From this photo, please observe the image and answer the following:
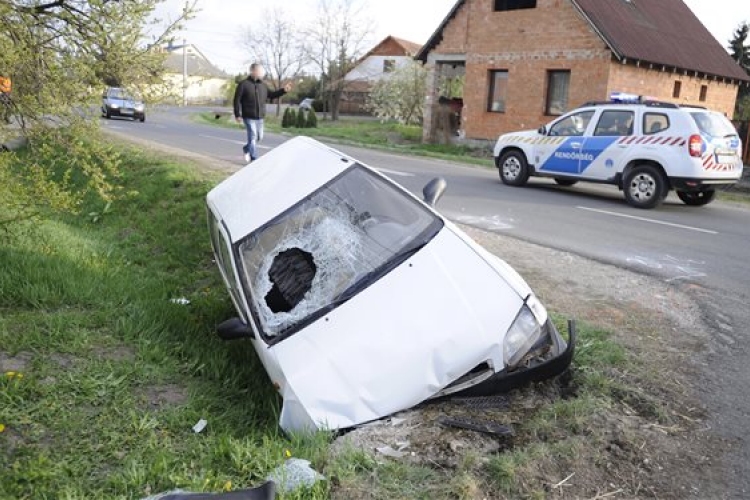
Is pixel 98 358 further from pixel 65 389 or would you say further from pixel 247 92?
pixel 247 92

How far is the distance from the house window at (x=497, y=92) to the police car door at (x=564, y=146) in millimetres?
11808

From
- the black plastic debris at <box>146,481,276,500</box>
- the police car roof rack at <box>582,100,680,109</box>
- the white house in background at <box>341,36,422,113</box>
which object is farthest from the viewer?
the white house in background at <box>341,36,422,113</box>

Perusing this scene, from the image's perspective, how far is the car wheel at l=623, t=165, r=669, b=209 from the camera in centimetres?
1209

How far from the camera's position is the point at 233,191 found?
530cm

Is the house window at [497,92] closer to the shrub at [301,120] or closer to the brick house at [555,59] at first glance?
the brick house at [555,59]

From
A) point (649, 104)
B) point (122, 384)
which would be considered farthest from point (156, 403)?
point (649, 104)

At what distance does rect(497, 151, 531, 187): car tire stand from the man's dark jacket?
18.5 feet

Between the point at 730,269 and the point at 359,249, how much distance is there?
559 cm

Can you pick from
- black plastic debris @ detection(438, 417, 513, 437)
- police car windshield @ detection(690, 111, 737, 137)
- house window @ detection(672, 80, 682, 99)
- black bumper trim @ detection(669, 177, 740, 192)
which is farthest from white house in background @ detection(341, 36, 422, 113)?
black plastic debris @ detection(438, 417, 513, 437)

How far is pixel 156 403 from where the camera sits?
13.5ft

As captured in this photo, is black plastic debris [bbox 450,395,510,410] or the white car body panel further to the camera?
the white car body panel

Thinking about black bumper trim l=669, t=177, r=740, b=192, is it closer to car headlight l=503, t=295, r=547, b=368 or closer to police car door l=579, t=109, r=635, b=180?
police car door l=579, t=109, r=635, b=180

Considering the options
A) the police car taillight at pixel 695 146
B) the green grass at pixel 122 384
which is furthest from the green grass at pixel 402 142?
the green grass at pixel 122 384

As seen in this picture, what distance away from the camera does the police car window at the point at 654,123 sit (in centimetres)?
1204
